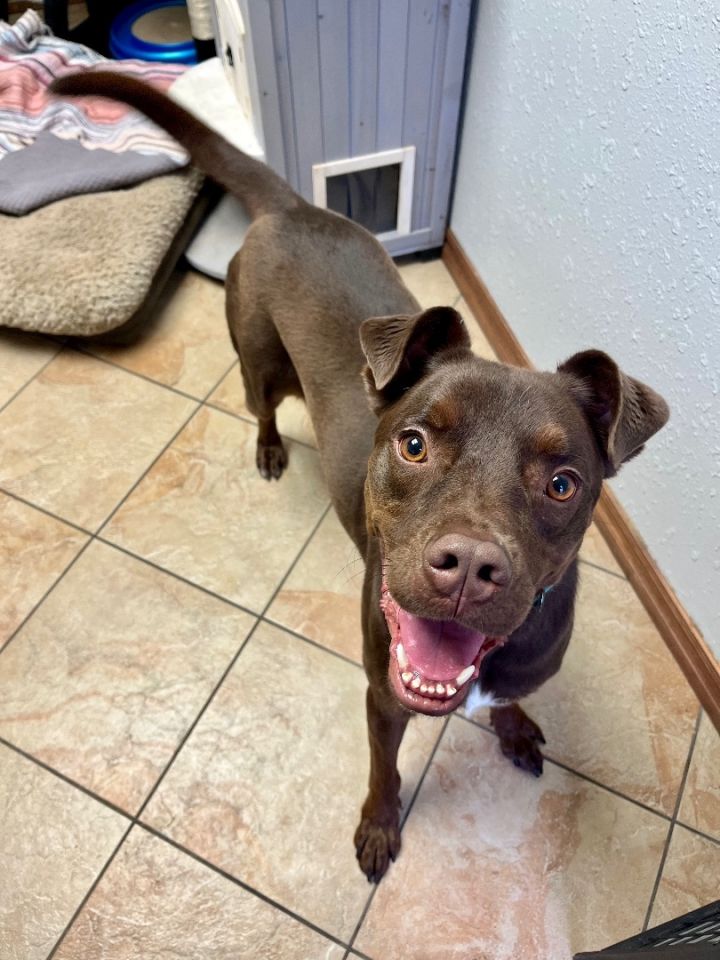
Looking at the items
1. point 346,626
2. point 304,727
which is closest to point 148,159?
point 346,626

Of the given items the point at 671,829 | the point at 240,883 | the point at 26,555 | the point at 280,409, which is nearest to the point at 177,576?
the point at 26,555

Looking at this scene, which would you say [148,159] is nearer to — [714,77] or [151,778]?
[714,77]

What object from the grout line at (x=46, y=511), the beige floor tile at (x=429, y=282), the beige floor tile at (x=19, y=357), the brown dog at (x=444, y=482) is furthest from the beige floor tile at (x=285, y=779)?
the beige floor tile at (x=429, y=282)

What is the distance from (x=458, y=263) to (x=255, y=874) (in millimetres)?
2470

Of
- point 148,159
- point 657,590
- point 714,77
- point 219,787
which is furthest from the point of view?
point 148,159

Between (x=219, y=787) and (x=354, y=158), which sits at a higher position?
(x=354, y=158)

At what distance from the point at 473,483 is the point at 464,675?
36 centimetres

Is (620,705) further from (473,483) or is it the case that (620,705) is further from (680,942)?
(473,483)

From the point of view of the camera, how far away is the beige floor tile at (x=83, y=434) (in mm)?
2531

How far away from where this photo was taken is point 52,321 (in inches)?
107

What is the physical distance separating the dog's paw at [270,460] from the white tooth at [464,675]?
1.43m

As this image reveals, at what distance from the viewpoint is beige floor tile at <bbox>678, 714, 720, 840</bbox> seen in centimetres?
195

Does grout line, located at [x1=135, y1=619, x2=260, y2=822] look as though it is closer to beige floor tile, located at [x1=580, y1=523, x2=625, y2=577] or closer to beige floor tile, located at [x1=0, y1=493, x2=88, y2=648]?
beige floor tile, located at [x1=0, y1=493, x2=88, y2=648]

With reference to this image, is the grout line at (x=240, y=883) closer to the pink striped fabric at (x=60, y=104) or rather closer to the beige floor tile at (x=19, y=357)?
the beige floor tile at (x=19, y=357)
